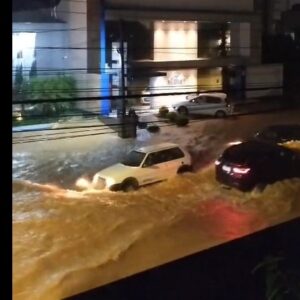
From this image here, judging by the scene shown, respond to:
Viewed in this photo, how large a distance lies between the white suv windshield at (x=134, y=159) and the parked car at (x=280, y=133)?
284 mm

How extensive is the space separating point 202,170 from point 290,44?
1.18 feet

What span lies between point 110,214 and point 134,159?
0.12 m

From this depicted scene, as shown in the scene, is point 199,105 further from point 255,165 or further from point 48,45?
point 48,45

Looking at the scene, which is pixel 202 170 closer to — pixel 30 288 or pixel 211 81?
pixel 211 81

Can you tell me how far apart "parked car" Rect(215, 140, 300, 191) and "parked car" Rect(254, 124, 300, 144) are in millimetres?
14

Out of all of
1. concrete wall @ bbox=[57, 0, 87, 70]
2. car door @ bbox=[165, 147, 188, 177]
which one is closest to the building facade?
concrete wall @ bbox=[57, 0, 87, 70]

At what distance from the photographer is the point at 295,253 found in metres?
1.30

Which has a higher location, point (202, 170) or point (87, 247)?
point (202, 170)

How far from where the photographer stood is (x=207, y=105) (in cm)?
123

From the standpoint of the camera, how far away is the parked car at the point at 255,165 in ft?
4.05

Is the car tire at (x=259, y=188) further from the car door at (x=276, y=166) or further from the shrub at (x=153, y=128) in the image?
the shrub at (x=153, y=128)

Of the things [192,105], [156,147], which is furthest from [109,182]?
[192,105]

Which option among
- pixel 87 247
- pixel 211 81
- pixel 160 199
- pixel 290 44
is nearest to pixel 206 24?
pixel 211 81

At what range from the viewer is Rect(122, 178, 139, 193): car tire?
113cm
